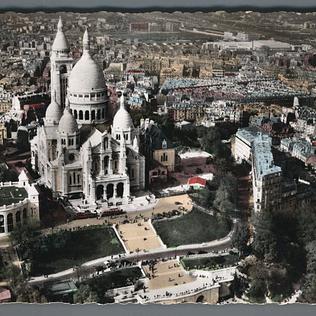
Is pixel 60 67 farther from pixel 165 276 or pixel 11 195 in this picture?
pixel 165 276

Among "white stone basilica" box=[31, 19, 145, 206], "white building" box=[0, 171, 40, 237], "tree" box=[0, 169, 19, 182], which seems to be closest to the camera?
"white building" box=[0, 171, 40, 237]

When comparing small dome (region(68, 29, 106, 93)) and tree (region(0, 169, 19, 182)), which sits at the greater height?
small dome (region(68, 29, 106, 93))

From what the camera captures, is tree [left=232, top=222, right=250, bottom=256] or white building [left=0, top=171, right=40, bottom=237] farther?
tree [left=232, top=222, right=250, bottom=256]

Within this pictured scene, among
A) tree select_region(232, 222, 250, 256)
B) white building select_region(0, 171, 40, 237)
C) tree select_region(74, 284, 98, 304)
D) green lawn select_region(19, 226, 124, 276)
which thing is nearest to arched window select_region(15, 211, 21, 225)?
white building select_region(0, 171, 40, 237)

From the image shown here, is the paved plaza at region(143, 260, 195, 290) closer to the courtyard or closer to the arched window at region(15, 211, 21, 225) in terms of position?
the courtyard

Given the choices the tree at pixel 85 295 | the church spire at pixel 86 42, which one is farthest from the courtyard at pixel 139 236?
the church spire at pixel 86 42

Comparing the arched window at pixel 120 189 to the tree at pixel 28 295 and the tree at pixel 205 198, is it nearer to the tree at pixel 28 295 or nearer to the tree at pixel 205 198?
the tree at pixel 205 198

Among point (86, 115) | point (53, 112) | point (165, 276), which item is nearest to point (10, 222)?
point (53, 112)
